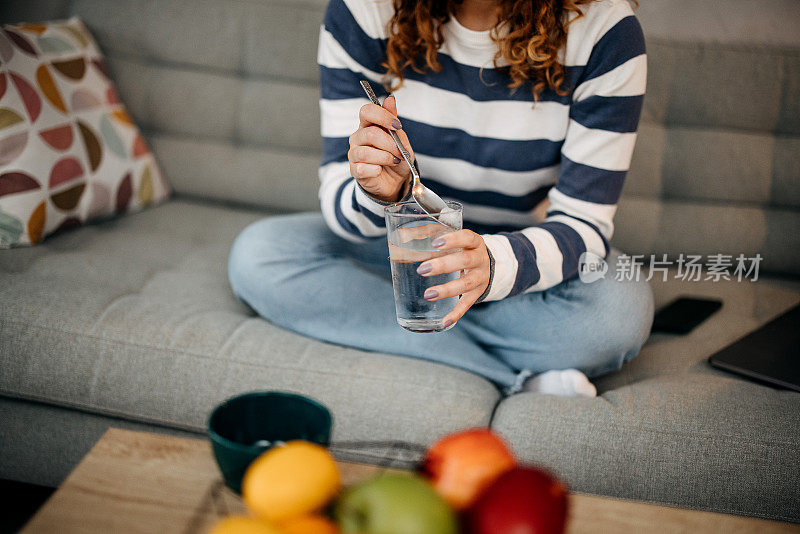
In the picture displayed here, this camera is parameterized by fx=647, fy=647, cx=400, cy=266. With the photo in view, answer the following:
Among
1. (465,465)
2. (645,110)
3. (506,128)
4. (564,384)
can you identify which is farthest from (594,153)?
(465,465)

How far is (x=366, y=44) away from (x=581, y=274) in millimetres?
566

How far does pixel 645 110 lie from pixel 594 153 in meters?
0.50

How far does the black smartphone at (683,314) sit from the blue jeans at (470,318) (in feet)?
0.54

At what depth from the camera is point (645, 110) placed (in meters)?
1.52

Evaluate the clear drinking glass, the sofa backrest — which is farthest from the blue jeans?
the sofa backrest

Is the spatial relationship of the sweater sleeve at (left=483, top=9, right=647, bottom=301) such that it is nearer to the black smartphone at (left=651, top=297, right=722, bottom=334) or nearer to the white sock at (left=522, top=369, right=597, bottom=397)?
the white sock at (left=522, top=369, right=597, bottom=397)

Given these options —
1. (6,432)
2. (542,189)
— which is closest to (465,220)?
(542,189)

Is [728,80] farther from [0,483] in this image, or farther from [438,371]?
[0,483]

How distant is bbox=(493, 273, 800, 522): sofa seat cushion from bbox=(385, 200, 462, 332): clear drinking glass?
248 millimetres

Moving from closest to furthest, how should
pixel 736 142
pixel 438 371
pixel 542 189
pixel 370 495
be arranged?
pixel 370 495
pixel 438 371
pixel 542 189
pixel 736 142

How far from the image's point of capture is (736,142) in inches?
58.9

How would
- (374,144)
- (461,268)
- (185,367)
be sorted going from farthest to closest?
(185,367), (374,144), (461,268)

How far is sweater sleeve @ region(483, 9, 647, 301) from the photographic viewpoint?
3.51ft

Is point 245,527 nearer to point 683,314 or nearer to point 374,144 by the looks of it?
point 374,144
